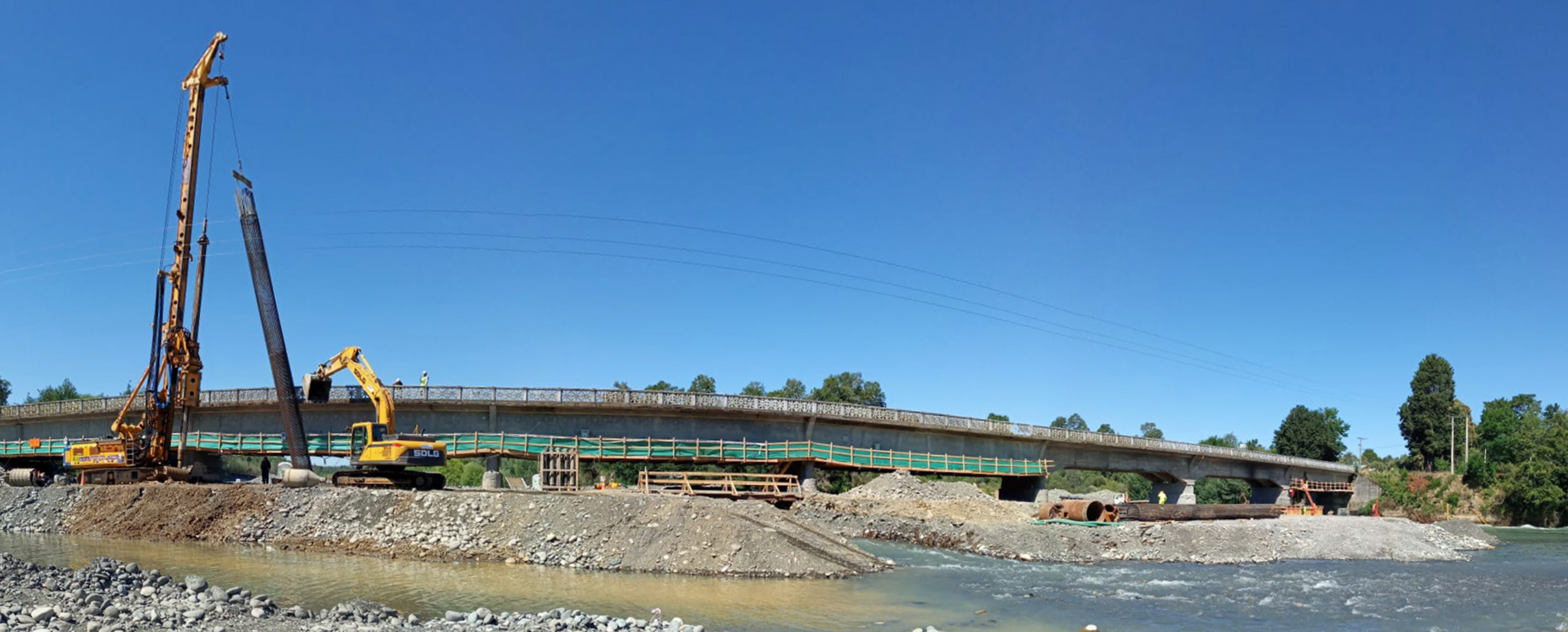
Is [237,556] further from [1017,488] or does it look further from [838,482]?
[838,482]

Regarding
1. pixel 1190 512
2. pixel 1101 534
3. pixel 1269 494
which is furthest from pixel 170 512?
pixel 1269 494

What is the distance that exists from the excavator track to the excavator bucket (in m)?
6.61

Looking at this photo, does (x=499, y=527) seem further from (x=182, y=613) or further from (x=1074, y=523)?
(x=1074, y=523)

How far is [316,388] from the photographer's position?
40.6 meters

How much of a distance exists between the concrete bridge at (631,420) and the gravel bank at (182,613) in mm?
28285

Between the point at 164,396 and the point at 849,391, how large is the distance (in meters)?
60.2

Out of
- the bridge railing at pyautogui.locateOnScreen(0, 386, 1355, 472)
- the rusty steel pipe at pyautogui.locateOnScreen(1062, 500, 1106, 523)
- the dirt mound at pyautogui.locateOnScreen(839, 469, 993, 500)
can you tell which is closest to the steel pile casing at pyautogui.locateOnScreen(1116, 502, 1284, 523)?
the rusty steel pipe at pyautogui.locateOnScreen(1062, 500, 1106, 523)

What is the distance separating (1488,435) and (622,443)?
94.5 m

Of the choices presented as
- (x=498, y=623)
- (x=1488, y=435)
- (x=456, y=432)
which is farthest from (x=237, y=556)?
(x=1488, y=435)

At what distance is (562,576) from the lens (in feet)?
80.8

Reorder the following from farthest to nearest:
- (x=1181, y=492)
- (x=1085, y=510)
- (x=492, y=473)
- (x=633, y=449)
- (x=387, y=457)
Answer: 1. (x=1181, y=492)
2. (x=633, y=449)
3. (x=492, y=473)
4. (x=1085, y=510)
5. (x=387, y=457)

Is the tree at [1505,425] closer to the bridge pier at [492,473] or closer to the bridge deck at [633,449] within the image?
the bridge deck at [633,449]

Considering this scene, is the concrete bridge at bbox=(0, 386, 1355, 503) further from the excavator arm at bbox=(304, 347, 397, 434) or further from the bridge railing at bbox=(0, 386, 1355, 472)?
the excavator arm at bbox=(304, 347, 397, 434)

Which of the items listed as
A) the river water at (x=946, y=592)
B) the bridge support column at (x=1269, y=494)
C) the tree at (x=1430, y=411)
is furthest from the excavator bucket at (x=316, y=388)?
the tree at (x=1430, y=411)
